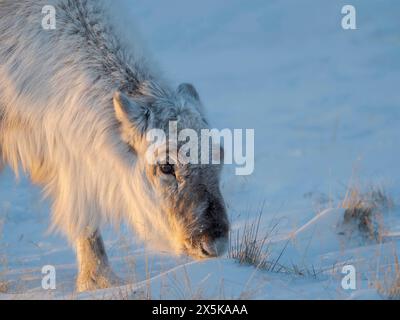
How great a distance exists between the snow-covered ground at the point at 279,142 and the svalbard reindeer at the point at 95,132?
302mm

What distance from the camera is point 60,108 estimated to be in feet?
19.9

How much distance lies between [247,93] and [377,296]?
921 centimetres

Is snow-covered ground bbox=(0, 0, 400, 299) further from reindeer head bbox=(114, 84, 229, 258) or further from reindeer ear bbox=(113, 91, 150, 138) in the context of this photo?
reindeer ear bbox=(113, 91, 150, 138)

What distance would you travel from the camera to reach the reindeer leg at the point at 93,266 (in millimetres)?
6441

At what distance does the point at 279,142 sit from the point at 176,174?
6.42 metres

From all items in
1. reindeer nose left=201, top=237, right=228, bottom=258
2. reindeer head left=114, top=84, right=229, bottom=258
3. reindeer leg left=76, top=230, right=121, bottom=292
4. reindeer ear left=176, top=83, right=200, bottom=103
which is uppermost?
reindeer ear left=176, top=83, right=200, bottom=103

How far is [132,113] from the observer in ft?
18.2

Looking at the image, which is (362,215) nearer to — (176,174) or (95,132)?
(176,174)

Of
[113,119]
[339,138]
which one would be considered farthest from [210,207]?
[339,138]

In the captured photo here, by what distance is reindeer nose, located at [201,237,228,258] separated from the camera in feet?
17.0

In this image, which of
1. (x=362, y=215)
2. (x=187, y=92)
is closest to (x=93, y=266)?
(x=187, y=92)

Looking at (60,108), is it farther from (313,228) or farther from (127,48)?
(313,228)

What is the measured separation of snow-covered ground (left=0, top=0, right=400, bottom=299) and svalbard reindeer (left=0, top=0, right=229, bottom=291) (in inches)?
11.9

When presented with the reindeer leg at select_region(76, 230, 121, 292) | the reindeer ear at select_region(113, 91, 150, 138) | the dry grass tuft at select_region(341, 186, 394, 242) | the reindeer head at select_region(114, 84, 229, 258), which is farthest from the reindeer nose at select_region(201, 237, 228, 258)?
the dry grass tuft at select_region(341, 186, 394, 242)
